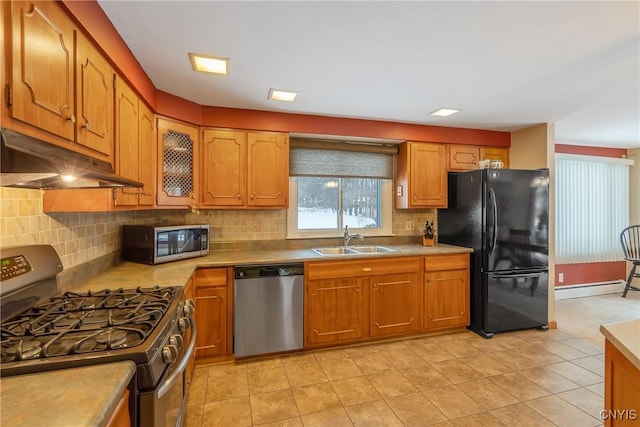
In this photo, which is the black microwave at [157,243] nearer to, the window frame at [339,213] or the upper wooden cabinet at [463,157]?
the window frame at [339,213]

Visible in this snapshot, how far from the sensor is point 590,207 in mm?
4617

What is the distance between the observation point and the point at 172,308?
1418 mm

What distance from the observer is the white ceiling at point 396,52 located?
1513 millimetres

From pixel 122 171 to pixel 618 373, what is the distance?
2515mm

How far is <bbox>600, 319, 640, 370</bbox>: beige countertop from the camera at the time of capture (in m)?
1.01

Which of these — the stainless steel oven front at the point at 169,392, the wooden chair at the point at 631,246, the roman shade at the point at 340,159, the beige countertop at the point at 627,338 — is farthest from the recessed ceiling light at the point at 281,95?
the wooden chair at the point at 631,246

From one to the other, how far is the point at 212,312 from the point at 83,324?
4.56ft

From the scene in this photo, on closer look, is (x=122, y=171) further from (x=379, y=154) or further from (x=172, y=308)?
(x=379, y=154)

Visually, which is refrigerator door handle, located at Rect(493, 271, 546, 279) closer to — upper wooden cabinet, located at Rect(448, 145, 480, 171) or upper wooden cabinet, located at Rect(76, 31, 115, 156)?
upper wooden cabinet, located at Rect(448, 145, 480, 171)

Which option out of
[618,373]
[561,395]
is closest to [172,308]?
[618,373]

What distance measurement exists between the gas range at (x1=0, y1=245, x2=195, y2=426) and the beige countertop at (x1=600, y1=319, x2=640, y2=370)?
5.23ft

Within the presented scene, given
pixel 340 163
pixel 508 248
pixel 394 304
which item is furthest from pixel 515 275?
pixel 340 163

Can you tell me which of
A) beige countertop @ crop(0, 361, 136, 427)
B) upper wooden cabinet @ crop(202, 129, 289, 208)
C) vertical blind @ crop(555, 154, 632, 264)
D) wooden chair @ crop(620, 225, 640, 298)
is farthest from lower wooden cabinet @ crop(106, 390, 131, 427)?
→ wooden chair @ crop(620, 225, 640, 298)

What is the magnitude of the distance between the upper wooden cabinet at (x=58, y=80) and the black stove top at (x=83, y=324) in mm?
702
